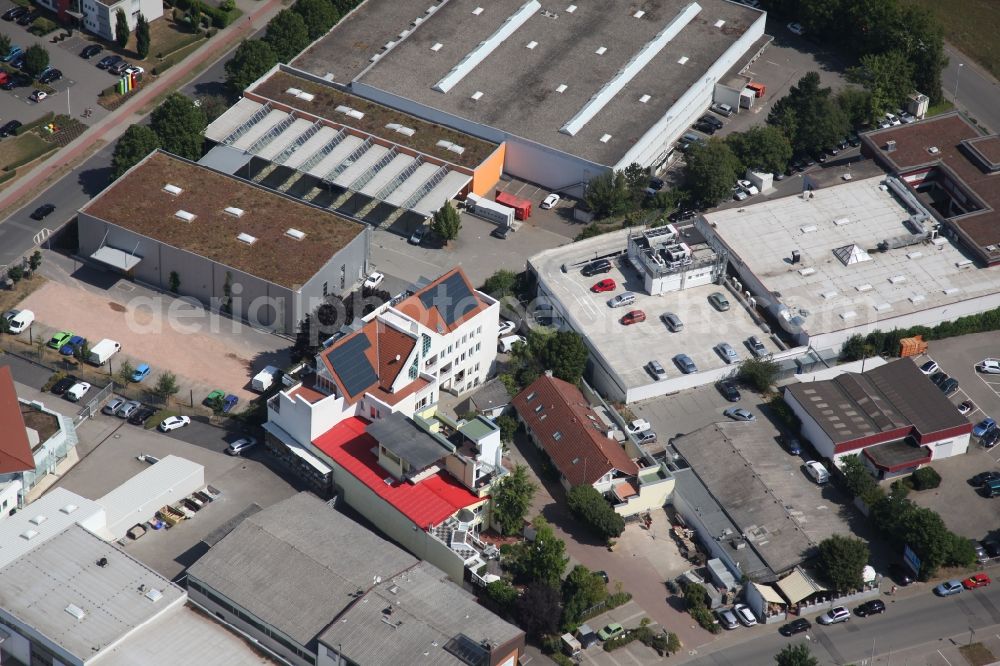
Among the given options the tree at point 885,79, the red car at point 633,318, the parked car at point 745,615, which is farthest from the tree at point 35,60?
the parked car at point 745,615

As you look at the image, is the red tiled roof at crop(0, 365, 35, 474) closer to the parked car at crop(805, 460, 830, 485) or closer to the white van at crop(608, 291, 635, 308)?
the white van at crop(608, 291, 635, 308)

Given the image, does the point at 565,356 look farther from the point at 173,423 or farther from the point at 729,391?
the point at 173,423

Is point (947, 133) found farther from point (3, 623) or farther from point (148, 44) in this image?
point (3, 623)

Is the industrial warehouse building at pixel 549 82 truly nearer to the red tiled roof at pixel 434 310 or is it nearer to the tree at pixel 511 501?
the red tiled roof at pixel 434 310

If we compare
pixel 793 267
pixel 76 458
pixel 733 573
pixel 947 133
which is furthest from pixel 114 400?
pixel 947 133

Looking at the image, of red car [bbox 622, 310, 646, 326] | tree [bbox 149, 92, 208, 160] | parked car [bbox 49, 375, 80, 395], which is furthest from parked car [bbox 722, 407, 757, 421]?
tree [bbox 149, 92, 208, 160]

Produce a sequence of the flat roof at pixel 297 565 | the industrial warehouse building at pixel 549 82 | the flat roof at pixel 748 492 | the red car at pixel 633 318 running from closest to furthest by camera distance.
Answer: the flat roof at pixel 297 565
the flat roof at pixel 748 492
the red car at pixel 633 318
the industrial warehouse building at pixel 549 82
